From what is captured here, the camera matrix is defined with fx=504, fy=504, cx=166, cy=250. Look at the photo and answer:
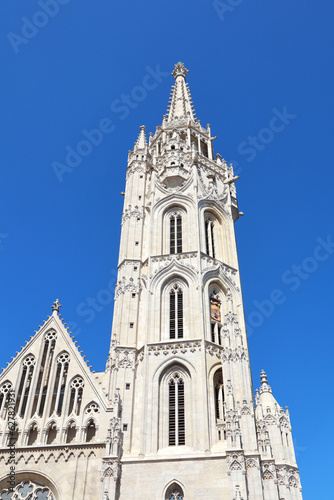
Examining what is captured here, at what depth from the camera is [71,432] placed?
1072 inches

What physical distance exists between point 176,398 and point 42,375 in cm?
799

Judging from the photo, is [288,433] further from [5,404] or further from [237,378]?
[5,404]

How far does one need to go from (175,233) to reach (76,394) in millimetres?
14339

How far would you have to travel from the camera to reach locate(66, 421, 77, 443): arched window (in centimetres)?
2694

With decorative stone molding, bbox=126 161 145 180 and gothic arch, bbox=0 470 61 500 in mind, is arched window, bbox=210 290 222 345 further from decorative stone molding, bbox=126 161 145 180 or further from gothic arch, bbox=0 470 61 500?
decorative stone molding, bbox=126 161 145 180

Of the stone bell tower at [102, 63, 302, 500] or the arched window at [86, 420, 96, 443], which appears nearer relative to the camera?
the stone bell tower at [102, 63, 302, 500]

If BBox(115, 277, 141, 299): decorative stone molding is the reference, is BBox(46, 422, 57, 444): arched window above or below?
below

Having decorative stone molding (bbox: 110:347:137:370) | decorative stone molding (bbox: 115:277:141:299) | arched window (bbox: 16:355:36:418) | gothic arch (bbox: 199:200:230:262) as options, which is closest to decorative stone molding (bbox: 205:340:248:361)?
decorative stone molding (bbox: 110:347:137:370)

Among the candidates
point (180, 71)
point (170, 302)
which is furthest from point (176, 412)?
point (180, 71)

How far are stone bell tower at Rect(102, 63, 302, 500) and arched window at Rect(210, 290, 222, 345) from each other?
0.08 metres

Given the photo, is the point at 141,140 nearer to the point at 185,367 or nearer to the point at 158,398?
the point at 185,367

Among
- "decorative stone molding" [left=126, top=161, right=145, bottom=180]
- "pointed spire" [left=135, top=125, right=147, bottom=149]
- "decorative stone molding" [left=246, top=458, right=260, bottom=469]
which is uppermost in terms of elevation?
"pointed spire" [left=135, top=125, right=147, bottom=149]

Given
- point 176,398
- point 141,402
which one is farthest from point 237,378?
point 141,402

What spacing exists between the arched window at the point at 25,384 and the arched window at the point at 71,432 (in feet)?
9.47
